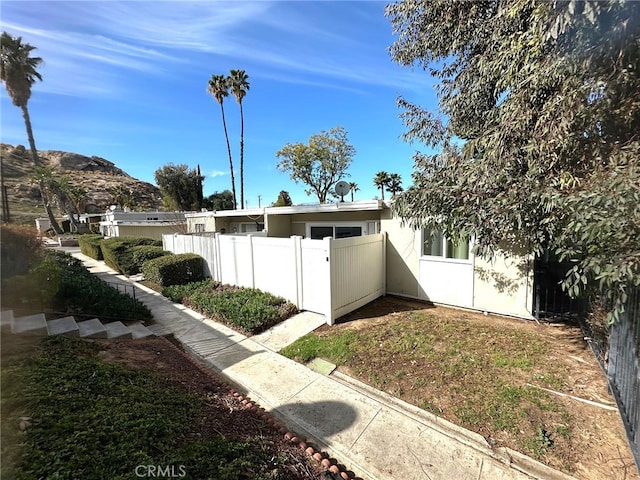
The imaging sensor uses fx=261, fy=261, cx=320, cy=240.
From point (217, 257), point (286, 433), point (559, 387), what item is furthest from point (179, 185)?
point (559, 387)

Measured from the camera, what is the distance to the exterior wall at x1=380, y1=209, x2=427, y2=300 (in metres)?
7.69

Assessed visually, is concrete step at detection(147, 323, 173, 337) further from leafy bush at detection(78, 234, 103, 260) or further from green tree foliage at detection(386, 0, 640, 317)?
leafy bush at detection(78, 234, 103, 260)

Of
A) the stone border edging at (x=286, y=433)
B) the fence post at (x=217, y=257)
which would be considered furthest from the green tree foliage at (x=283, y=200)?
the stone border edging at (x=286, y=433)

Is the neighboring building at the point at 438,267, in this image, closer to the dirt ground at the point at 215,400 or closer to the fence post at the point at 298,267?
the fence post at the point at 298,267

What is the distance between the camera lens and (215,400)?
3521 mm

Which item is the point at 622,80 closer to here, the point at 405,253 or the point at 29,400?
the point at 405,253

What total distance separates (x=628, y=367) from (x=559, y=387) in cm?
110

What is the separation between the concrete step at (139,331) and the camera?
18.3 feet

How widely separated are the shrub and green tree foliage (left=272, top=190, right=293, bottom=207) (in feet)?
70.7

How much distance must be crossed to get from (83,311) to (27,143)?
5.97 meters

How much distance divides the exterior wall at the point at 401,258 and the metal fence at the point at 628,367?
4305 mm

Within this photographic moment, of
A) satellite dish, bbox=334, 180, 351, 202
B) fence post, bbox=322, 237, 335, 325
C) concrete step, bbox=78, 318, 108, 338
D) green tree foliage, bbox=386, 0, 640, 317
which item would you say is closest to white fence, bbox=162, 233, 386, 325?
fence post, bbox=322, 237, 335, 325

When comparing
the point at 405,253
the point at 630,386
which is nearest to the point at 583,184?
the point at 630,386

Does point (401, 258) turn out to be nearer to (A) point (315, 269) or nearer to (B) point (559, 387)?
(A) point (315, 269)
